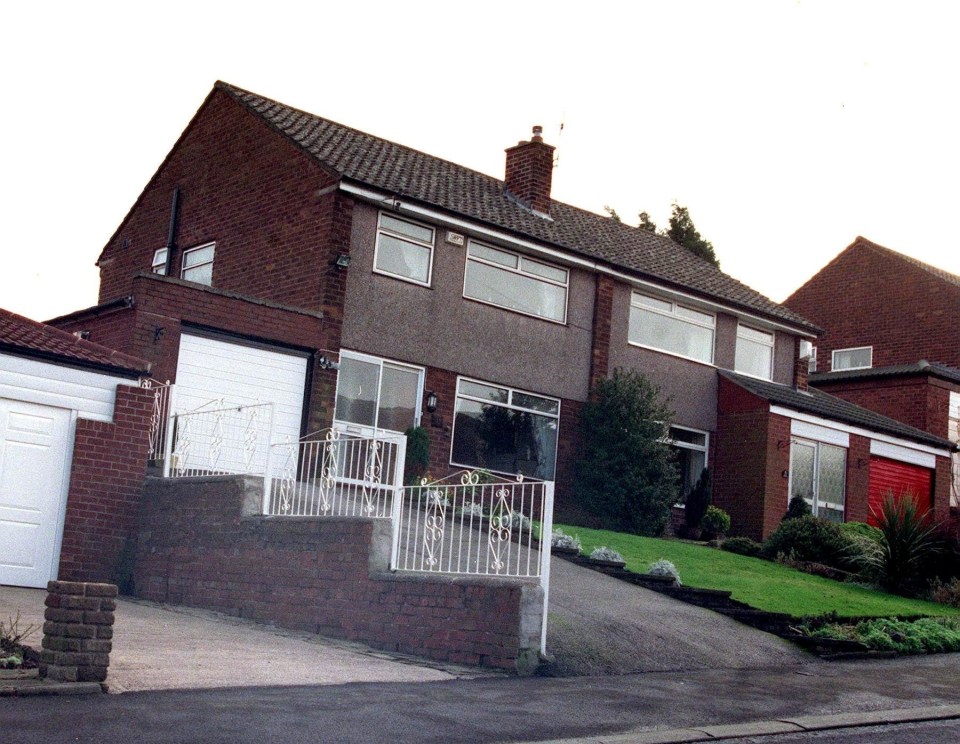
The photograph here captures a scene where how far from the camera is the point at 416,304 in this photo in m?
20.8

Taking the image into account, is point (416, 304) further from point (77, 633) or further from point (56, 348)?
point (77, 633)

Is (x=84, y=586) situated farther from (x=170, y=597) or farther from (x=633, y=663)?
(x=170, y=597)

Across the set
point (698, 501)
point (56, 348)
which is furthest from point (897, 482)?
point (56, 348)

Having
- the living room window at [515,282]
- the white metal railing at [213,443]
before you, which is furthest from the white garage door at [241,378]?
the living room window at [515,282]

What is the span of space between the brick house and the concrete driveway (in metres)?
6.55

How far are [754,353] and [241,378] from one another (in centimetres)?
1303

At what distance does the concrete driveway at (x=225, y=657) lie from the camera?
28.2ft

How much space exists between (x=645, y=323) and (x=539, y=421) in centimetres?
364

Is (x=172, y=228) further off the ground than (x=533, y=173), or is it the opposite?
(x=533, y=173)

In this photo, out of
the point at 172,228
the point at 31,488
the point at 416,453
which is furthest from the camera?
the point at 172,228

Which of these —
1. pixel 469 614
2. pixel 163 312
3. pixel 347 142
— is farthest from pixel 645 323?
pixel 469 614

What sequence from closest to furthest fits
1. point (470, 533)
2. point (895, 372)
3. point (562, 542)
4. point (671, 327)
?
point (470, 533) < point (562, 542) < point (671, 327) < point (895, 372)

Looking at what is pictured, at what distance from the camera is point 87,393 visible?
14422mm

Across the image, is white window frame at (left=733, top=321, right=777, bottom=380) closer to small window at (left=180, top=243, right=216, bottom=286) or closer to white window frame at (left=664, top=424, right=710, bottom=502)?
white window frame at (left=664, top=424, right=710, bottom=502)
